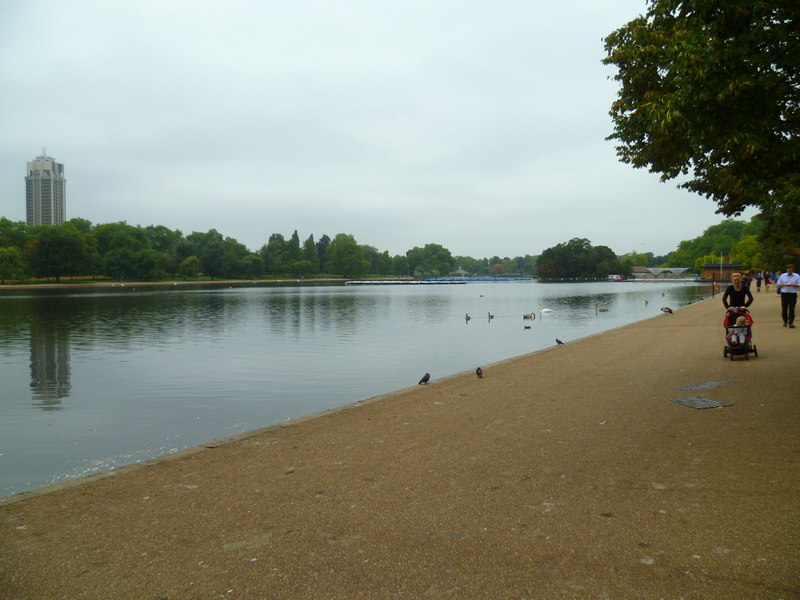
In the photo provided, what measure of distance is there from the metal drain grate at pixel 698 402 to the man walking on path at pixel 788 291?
33.5 ft

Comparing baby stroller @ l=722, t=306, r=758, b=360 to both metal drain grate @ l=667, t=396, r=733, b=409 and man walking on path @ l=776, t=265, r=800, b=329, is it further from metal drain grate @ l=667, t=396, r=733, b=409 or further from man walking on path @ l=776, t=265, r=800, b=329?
man walking on path @ l=776, t=265, r=800, b=329

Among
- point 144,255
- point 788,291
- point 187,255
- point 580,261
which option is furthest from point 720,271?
point 144,255

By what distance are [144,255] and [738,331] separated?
140 meters

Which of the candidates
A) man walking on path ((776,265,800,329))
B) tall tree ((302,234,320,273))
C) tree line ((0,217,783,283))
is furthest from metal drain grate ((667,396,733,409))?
tall tree ((302,234,320,273))

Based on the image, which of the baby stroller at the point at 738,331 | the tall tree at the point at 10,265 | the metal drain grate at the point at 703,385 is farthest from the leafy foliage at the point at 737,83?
the tall tree at the point at 10,265

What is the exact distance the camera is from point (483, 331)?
29688 millimetres

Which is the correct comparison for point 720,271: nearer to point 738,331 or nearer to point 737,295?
point 738,331

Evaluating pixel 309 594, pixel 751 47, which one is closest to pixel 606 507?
pixel 309 594

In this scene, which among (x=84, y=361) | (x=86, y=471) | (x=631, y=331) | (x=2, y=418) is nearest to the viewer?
(x=86, y=471)

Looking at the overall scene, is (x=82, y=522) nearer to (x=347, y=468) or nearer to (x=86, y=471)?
(x=347, y=468)

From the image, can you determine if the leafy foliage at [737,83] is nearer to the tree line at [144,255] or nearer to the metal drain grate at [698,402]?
the metal drain grate at [698,402]

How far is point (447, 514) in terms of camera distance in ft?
15.6

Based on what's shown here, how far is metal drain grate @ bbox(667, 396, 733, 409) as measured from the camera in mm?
8461

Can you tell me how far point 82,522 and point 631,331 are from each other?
838 inches
